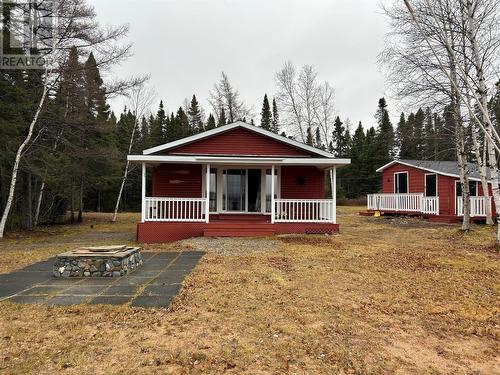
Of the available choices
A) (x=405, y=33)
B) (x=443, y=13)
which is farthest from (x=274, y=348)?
(x=405, y=33)

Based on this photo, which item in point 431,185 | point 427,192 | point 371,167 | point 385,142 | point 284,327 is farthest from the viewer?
point 385,142

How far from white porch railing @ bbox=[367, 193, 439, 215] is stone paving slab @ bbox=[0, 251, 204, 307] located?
14970mm

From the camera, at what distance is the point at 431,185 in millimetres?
18594

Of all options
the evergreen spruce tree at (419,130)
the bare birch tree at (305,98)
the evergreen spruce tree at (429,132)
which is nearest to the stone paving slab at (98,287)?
the evergreen spruce tree at (429,132)

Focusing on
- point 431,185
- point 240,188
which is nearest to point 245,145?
point 240,188

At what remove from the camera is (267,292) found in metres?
5.14

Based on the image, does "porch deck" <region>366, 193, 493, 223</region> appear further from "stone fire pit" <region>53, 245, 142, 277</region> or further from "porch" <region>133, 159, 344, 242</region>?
"stone fire pit" <region>53, 245, 142, 277</region>

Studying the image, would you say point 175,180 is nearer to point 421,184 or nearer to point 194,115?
point 421,184

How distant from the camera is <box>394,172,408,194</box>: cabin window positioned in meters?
20.5

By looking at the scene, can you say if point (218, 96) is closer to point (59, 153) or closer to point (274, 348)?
point (59, 153)

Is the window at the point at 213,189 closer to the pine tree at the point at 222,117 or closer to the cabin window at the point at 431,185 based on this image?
the cabin window at the point at 431,185

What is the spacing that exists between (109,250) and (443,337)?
5.56m

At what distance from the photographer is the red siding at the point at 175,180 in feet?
42.0

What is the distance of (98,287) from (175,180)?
7726 mm
